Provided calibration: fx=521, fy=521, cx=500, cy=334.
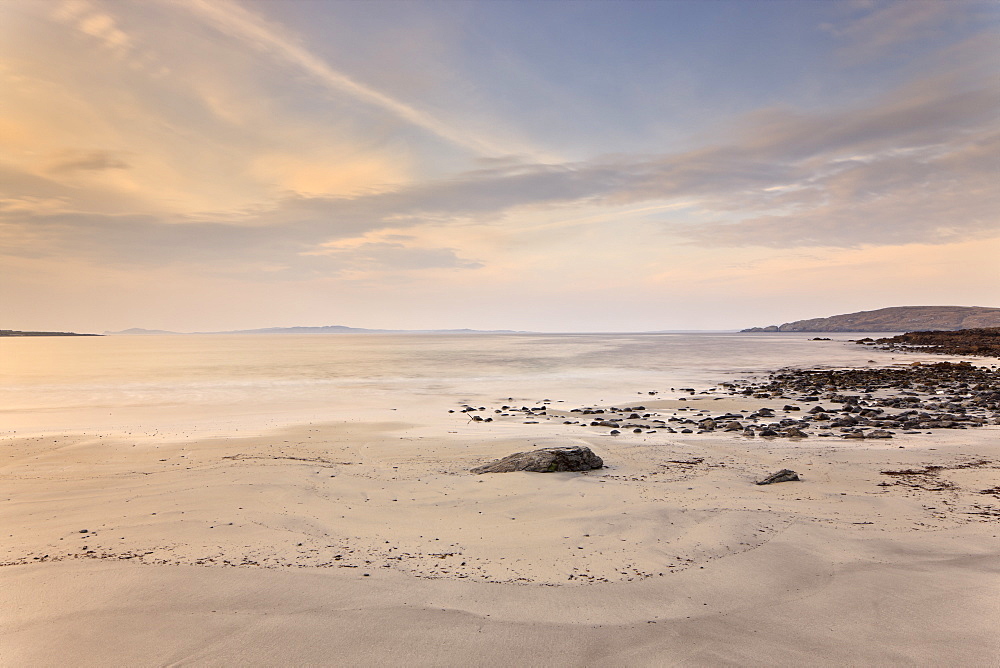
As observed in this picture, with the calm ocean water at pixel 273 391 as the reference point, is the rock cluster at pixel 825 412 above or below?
below

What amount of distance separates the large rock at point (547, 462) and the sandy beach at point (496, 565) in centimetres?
36

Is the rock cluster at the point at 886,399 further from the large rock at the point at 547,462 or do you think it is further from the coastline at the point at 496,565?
the large rock at the point at 547,462

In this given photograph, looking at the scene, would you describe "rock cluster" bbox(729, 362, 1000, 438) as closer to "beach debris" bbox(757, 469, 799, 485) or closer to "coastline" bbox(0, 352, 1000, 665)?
"coastline" bbox(0, 352, 1000, 665)

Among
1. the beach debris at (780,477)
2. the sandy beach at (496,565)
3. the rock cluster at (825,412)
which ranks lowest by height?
the rock cluster at (825,412)

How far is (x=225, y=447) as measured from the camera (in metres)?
11.7

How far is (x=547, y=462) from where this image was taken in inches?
361

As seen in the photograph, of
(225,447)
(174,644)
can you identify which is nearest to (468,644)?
(174,644)

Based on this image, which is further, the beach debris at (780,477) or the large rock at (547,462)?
the large rock at (547,462)

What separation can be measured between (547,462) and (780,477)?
3.88 m

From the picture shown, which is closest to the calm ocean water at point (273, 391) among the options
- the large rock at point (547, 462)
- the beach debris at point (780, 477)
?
the large rock at point (547, 462)

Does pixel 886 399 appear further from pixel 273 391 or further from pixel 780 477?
pixel 273 391

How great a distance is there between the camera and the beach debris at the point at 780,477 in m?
8.63

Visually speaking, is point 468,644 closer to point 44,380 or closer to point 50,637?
point 50,637

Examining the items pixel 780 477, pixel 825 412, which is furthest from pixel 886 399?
pixel 780 477
